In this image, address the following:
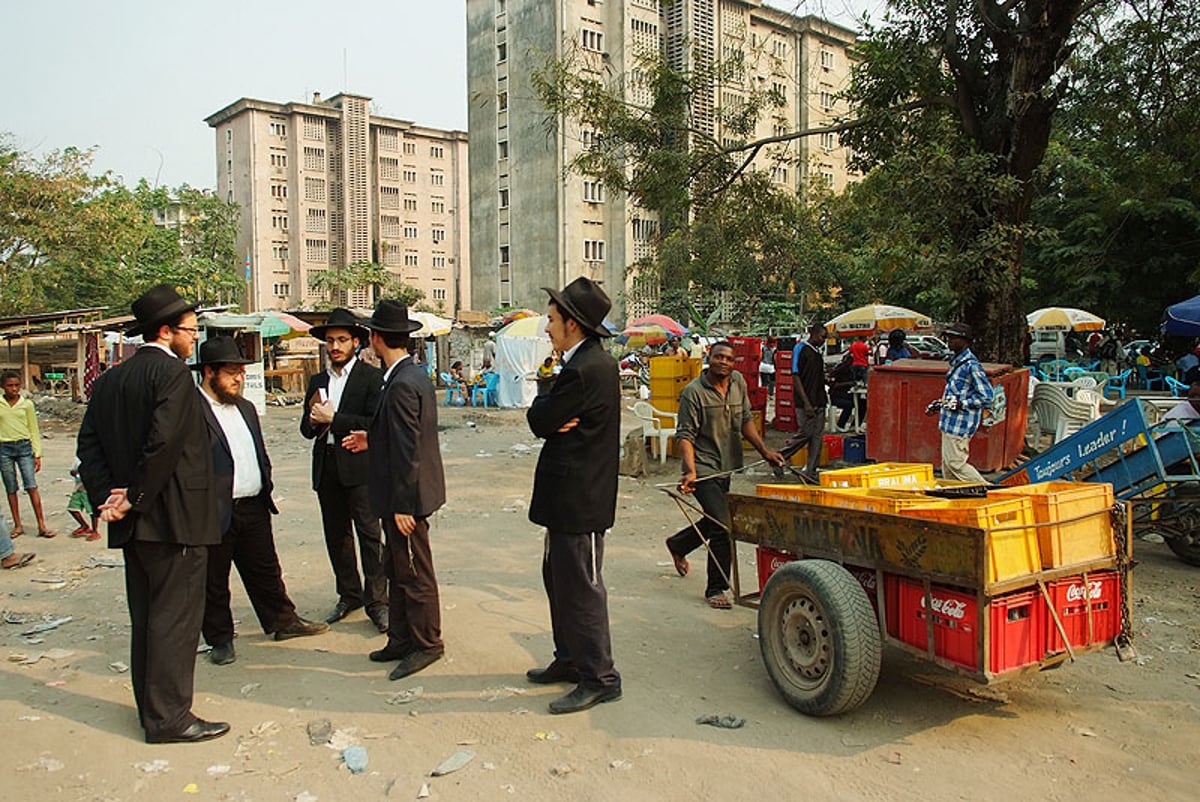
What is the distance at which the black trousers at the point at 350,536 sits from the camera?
559cm

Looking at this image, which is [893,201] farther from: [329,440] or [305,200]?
[305,200]

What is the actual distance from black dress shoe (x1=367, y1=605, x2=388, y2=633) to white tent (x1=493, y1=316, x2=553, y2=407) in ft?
64.4

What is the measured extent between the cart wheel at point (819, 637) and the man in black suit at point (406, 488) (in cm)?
181

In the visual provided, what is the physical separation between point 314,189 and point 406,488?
6884cm

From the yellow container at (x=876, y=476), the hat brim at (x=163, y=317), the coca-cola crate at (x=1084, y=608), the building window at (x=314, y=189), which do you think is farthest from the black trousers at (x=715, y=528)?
the building window at (x=314, y=189)

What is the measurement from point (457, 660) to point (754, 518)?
1848mm

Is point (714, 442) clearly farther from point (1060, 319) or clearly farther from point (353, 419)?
point (1060, 319)

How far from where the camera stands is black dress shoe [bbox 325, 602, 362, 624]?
5805mm

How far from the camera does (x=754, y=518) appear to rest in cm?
478

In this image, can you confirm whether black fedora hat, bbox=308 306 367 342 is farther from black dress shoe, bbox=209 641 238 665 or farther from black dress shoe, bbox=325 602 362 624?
black dress shoe, bbox=209 641 238 665

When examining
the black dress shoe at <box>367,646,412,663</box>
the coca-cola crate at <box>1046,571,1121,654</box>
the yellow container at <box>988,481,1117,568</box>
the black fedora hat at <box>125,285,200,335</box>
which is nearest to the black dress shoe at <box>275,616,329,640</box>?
the black dress shoe at <box>367,646,412,663</box>

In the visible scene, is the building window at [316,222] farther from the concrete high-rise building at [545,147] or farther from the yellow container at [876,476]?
the yellow container at [876,476]

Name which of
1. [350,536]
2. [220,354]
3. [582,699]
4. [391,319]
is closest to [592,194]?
[350,536]

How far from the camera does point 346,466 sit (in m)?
5.52
